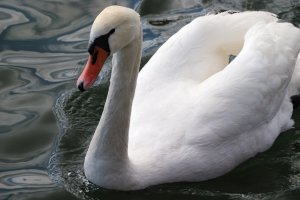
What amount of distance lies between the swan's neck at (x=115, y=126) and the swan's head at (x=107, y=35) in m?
0.24

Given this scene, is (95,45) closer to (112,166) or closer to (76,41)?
(112,166)

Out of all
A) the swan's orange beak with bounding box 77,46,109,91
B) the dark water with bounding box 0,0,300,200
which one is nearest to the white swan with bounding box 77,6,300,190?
the swan's orange beak with bounding box 77,46,109,91

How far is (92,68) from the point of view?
566 cm

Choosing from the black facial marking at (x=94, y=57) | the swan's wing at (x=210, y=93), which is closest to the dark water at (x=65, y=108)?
the swan's wing at (x=210, y=93)

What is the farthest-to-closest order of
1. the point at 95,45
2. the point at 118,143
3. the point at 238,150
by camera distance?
the point at 238,150 < the point at 118,143 < the point at 95,45

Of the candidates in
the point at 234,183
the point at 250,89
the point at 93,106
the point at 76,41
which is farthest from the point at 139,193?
the point at 76,41

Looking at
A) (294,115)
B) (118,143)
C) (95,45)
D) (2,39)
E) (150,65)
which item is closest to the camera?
(95,45)

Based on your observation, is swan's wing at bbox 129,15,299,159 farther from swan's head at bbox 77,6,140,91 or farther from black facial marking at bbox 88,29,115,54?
black facial marking at bbox 88,29,115,54

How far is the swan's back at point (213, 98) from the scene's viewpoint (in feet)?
20.4

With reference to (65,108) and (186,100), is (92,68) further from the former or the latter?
(65,108)

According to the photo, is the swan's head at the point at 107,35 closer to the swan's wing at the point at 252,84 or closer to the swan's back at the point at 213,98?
the swan's back at the point at 213,98

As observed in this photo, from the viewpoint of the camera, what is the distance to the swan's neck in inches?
234

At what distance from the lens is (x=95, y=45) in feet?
18.2

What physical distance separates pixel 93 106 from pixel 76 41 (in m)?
1.65
